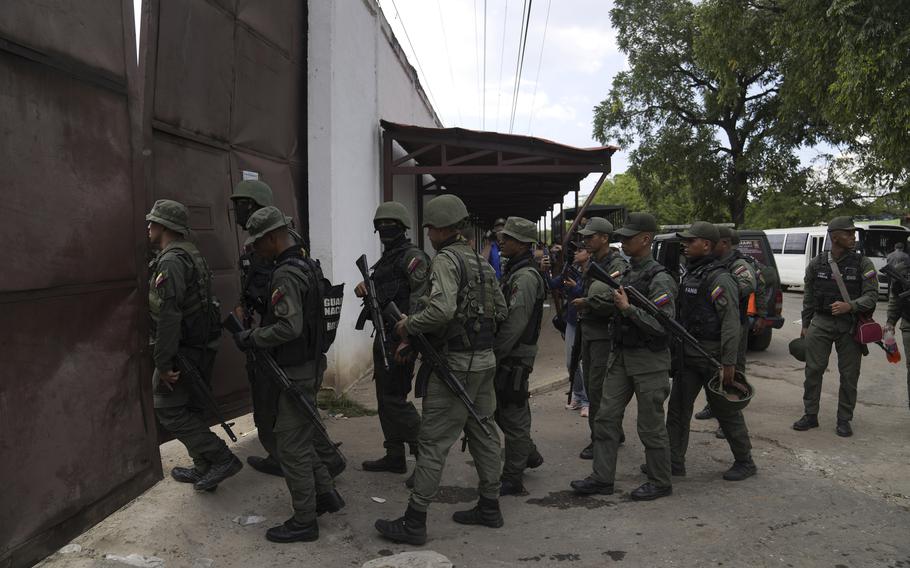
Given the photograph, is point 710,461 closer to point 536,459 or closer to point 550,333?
point 536,459

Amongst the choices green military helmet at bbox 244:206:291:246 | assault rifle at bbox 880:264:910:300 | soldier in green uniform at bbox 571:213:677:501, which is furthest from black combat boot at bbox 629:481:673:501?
assault rifle at bbox 880:264:910:300

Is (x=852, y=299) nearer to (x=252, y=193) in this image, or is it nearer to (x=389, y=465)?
(x=389, y=465)

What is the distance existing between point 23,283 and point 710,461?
14.6 ft

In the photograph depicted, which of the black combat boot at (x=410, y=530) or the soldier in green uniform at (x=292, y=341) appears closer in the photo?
the soldier in green uniform at (x=292, y=341)

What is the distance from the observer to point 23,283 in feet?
8.97

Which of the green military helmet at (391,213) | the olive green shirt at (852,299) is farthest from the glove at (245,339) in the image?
the olive green shirt at (852,299)

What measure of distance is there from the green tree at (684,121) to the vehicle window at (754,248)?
585 inches

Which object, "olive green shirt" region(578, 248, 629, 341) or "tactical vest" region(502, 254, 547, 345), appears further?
"olive green shirt" region(578, 248, 629, 341)

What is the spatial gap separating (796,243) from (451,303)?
21.3m

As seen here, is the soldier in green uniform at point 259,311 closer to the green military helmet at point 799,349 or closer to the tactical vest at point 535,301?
the tactical vest at point 535,301

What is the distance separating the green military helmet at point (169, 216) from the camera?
355 cm

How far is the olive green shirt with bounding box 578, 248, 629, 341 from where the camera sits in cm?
421

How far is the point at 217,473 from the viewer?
3791 mm

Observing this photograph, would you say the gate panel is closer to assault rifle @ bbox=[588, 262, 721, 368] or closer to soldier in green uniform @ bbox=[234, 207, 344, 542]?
soldier in green uniform @ bbox=[234, 207, 344, 542]
